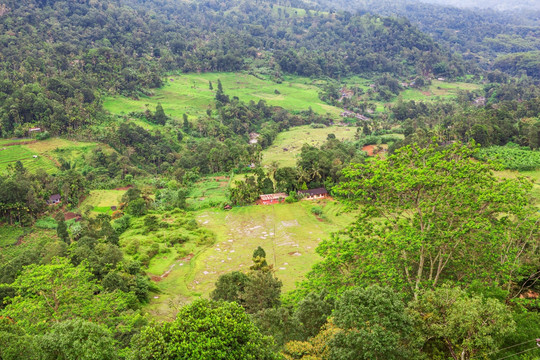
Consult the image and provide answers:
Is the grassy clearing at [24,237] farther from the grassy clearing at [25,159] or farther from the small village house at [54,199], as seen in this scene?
the grassy clearing at [25,159]

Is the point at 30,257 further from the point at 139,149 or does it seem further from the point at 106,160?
the point at 139,149

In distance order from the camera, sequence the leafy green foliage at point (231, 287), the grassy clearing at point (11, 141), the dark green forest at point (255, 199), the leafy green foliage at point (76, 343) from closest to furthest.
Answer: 1. the leafy green foliage at point (76, 343)
2. the dark green forest at point (255, 199)
3. the leafy green foliage at point (231, 287)
4. the grassy clearing at point (11, 141)

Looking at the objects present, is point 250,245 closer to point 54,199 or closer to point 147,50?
point 54,199

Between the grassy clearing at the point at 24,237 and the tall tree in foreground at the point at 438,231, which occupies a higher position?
the tall tree in foreground at the point at 438,231

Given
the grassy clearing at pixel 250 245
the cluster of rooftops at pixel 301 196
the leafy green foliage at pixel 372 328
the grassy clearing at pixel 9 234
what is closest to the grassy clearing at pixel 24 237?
the grassy clearing at pixel 9 234

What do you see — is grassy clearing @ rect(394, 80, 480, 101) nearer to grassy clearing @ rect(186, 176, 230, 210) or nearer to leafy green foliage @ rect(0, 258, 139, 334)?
grassy clearing @ rect(186, 176, 230, 210)

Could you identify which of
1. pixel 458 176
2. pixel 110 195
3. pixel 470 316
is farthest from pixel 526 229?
pixel 110 195

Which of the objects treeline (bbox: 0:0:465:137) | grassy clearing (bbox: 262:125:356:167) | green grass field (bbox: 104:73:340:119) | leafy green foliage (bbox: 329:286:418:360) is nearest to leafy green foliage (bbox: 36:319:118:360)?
leafy green foliage (bbox: 329:286:418:360)
